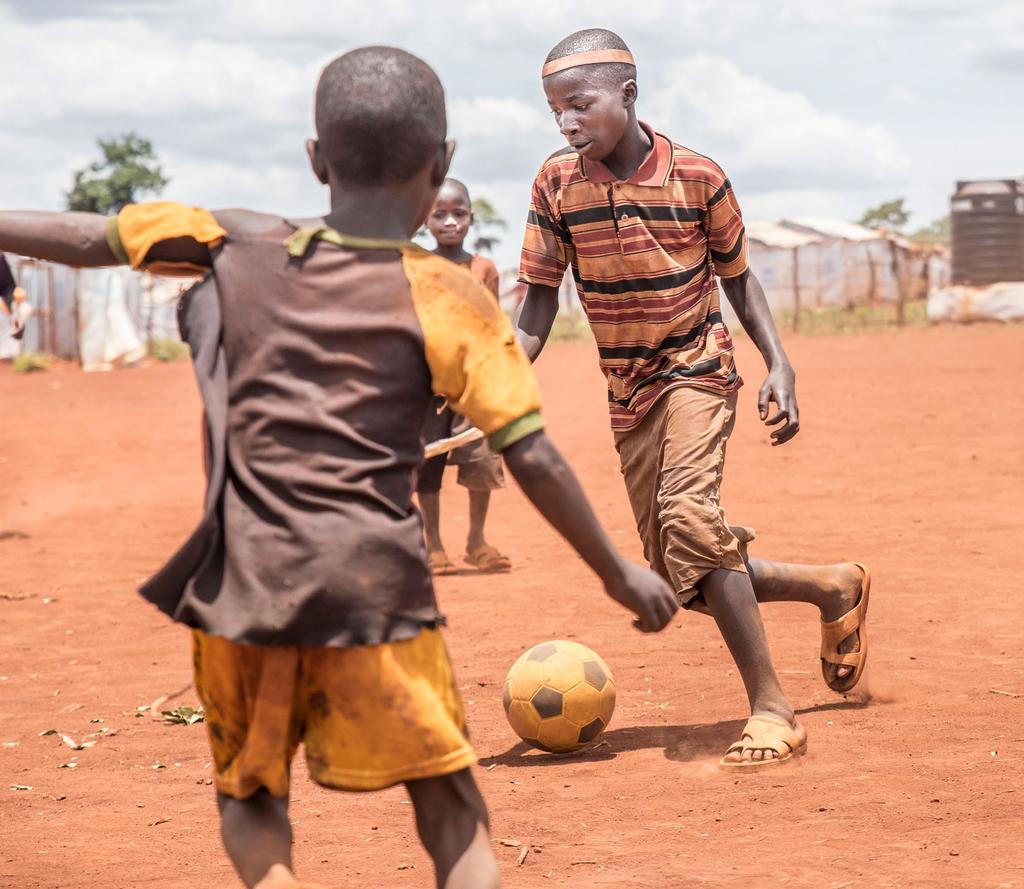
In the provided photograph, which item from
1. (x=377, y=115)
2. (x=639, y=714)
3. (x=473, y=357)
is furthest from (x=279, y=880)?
(x=639, y=714)

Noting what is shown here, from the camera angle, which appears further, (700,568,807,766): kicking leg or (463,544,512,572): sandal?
(463,544,512,572): sandal

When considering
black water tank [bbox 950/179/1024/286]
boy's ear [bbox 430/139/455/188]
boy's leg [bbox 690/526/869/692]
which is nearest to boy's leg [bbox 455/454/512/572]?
boy's leg [bbox 690/526/869/692]

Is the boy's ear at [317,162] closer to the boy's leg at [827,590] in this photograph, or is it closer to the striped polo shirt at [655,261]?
the striped polo shirt at [655,261]

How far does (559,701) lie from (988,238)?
29538 mm

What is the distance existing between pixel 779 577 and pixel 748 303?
942 mm

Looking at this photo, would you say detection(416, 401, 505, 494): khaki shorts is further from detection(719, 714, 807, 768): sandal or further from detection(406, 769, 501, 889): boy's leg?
detection(406, 769, 501, 889): boy's leg

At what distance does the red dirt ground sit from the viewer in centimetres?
385

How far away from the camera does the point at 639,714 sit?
17.7 feet

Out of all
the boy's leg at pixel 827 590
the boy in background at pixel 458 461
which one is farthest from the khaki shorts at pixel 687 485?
the boy in background at pixel 458 461

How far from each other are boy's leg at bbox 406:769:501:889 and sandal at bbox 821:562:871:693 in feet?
9.11

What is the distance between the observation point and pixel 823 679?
5766 mm

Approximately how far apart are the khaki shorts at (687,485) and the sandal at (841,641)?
744mm

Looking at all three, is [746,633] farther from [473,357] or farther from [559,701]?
[473,357]

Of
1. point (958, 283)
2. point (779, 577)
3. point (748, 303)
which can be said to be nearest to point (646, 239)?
point (748, 303)
